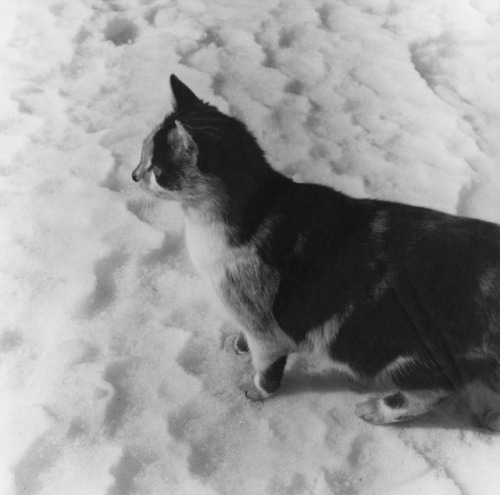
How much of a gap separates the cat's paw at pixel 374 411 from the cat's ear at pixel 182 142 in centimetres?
102

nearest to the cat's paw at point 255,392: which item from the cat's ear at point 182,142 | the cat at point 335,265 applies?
the cat at point 335,265

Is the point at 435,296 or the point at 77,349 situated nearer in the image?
the point at 435,296

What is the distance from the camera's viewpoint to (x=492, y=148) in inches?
99.3

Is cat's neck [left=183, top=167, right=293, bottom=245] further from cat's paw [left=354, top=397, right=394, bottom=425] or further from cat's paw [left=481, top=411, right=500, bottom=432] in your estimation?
cat's paw [left=481, top=411, right=500, bottom=432]

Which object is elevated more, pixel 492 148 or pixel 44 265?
pixel 492 148

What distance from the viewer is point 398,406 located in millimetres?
1711

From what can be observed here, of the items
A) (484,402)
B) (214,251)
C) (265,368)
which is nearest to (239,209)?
(214,251)

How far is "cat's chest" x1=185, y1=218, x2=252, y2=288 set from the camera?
155 cm

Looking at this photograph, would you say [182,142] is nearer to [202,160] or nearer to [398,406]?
[202,160]

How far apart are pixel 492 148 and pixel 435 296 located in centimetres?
140

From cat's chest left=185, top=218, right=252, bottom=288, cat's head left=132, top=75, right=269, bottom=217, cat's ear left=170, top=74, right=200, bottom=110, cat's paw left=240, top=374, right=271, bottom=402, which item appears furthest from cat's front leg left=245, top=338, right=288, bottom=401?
cat's ear left=170, top=74, right=200, bottom=110

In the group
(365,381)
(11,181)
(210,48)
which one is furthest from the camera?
(210,48)

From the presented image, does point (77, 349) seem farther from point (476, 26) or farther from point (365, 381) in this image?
point (476, 26)

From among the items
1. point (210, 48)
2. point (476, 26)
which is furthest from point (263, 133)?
point (476, 26)
